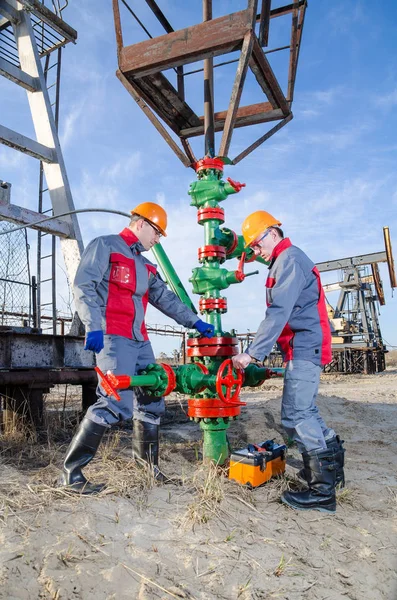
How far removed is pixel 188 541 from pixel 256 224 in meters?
1.98

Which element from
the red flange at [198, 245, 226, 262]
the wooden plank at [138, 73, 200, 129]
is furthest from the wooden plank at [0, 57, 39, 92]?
the red flange at [198, 245, 226, 262]

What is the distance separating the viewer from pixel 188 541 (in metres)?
2.16

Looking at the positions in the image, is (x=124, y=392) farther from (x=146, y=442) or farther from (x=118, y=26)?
(x=118, y=26)

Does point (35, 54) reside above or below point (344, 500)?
above

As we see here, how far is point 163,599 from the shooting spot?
1732mm

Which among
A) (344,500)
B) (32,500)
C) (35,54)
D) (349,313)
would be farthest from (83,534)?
(349,313)

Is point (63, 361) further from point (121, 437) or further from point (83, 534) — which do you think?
point (83, 534)

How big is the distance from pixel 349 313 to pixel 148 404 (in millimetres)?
22855

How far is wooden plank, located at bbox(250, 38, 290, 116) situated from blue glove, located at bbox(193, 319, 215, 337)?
2.41m

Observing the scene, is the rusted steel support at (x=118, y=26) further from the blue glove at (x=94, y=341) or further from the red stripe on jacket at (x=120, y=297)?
the blue glove at (x=94, y=341)

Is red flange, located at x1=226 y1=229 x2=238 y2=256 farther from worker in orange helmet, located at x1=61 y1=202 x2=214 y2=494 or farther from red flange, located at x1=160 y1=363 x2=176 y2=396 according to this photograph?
red flange, located at x1=160 y1=363 x2=176 y2=396

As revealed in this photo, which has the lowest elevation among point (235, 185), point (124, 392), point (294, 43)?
point (124, 392)

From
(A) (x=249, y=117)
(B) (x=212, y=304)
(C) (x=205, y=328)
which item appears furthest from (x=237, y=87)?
(C) (x=205, y=328)

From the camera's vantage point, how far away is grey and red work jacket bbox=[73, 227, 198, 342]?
2.98m
